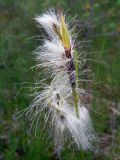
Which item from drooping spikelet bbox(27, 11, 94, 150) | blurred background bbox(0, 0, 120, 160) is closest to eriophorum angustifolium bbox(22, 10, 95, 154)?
drooping spikelet bbox(27, 11, 94, 150)

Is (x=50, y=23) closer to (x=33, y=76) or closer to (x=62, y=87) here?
(x=62, y=87)

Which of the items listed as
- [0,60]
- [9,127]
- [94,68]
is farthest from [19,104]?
[94,68]

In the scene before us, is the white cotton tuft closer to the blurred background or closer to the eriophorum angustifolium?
the eriophorum angustifolium

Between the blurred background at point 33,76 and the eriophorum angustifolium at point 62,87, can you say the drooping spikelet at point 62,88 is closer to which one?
the eriophorum angustifolium at point 62,87

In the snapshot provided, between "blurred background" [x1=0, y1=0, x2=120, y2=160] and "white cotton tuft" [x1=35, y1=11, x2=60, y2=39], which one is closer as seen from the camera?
"white cotton tuft" [x1=35, y1=11, x2=60, y2=39]

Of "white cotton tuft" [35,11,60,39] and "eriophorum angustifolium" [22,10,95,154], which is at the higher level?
"white cotton tuft" [35,11,60,39]

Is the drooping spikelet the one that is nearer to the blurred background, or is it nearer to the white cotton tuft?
the white cotton tuft

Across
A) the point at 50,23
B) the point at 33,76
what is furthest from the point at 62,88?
the point at 33,76

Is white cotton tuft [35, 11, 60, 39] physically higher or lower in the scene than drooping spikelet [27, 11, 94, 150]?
higher
